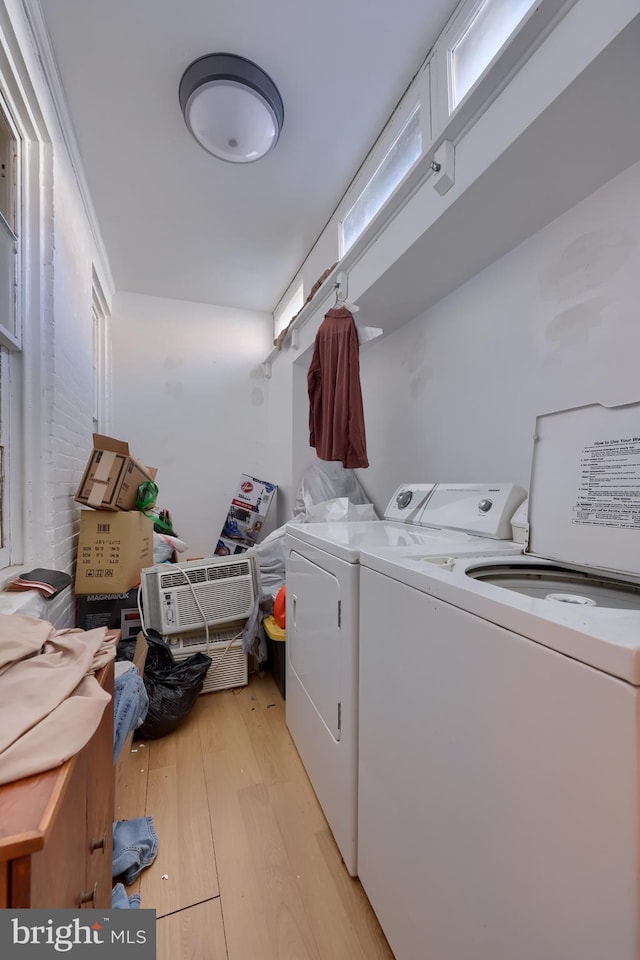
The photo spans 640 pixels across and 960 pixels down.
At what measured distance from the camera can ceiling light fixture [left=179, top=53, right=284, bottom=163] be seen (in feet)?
5.16

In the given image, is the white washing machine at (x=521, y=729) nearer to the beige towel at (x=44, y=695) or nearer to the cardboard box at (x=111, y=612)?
the beige towel at (x=44, y=695)

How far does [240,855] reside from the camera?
3.73 ft

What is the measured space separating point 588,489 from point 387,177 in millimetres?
1919

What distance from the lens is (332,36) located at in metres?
1.49

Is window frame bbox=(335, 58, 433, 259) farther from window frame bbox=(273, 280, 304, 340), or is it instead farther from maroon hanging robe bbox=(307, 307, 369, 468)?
window frame bbox=(273, 280, 304, 340)

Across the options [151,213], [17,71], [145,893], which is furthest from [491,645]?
[151,213]

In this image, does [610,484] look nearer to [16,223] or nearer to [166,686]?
[166,686]

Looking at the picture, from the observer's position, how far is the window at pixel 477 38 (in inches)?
49.1

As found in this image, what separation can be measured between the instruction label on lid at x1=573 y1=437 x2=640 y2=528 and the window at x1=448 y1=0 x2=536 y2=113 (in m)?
1.30

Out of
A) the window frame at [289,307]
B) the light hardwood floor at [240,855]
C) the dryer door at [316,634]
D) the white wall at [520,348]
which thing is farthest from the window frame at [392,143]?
the light hardwood floor at [240,855]

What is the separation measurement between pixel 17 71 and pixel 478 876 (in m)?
2.53

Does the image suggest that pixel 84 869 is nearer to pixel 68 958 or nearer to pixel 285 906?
pixel 68 958

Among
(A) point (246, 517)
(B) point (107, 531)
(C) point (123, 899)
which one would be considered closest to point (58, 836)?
(C) point (123, 899)

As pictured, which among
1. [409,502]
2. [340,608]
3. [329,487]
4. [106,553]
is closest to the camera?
[340,608]
